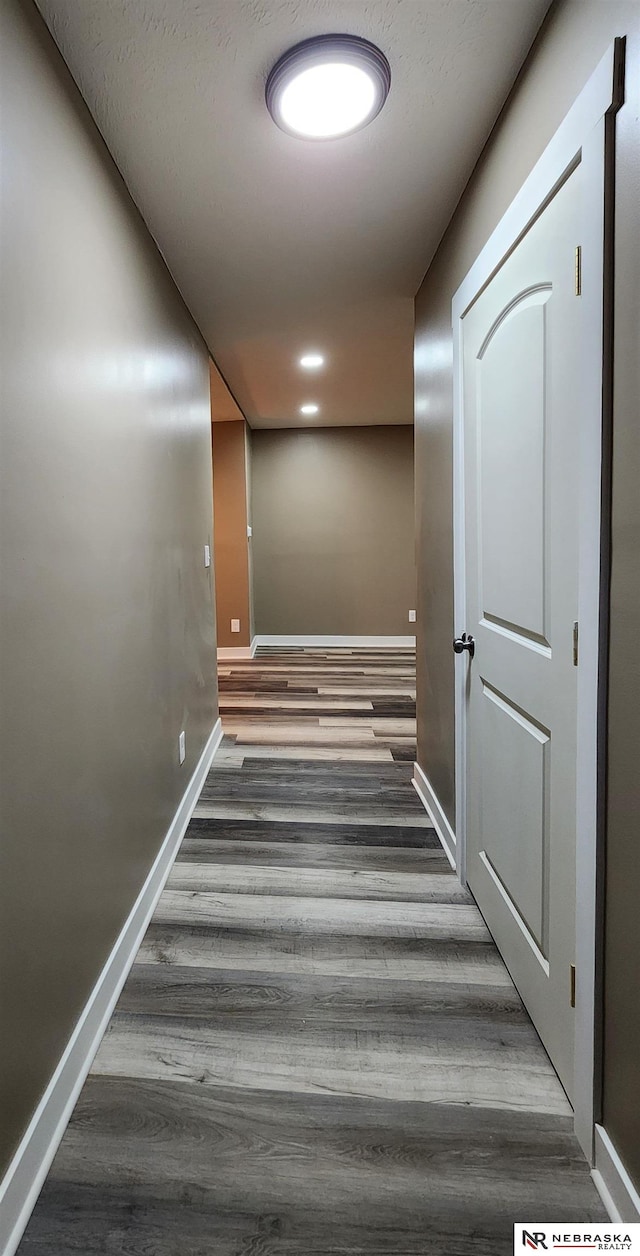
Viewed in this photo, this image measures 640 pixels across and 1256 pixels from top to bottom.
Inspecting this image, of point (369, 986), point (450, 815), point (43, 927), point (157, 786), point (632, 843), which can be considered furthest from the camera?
point (450, 815)

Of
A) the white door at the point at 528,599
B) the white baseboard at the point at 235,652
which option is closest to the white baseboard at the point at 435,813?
the white door at the point at 528,599

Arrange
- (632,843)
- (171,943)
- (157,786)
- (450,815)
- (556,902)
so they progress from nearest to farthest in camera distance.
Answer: (632,843) < (556,902) < (171,943) < (157,786) < (450,815)

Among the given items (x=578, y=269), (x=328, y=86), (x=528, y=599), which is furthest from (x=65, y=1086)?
(x=328, y=86)

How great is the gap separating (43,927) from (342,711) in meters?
3.05

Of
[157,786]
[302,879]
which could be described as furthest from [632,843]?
[157,786]

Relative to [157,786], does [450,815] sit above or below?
below

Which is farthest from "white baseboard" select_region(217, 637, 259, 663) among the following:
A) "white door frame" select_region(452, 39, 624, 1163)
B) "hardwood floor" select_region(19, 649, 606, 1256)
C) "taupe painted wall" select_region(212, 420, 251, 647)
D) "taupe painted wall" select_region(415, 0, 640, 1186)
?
"white door frame" select_region(452, 39, 624, 1163)

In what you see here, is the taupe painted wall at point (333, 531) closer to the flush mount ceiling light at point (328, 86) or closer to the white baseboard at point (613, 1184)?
the flush mount ceiling light at point (328, 86)

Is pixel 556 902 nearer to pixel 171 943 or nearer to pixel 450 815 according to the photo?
pixel 450 815

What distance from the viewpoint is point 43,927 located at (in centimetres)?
115

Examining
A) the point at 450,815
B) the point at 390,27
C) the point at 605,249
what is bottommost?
the point at 450,815

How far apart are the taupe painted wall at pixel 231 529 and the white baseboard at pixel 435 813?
10.7ft

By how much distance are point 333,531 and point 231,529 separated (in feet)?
3.90

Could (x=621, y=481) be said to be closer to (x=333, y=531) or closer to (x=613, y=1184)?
(x=613, y=1184)
